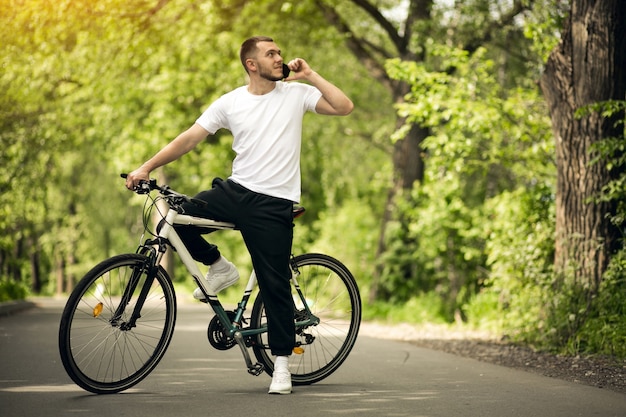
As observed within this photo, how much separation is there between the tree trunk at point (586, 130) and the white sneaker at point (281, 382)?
13.4ft

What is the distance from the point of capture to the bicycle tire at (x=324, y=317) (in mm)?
6148

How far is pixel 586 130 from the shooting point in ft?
29.7

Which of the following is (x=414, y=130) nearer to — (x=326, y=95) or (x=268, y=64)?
(x=326, y=95)

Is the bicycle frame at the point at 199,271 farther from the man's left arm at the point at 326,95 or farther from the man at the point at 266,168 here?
the man's left arm at the point at 326,95

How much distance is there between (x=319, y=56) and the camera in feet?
71.7

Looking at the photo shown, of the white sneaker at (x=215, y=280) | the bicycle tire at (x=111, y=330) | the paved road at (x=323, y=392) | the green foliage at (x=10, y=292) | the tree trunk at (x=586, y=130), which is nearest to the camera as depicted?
the paved road at (x=323, y=392)

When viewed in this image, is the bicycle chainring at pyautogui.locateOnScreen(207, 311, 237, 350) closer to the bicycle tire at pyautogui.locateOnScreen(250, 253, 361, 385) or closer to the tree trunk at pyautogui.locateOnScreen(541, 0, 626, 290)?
the bicycle tire at pyautogui.locateOnScreen(250, 253, 361, 385)

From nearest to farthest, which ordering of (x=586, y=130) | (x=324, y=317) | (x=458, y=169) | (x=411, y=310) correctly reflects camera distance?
(x=324, y=317), (x=586, y=130), (x=458, y=169), (x=411, y=310)

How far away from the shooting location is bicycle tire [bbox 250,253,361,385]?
615 centimetres

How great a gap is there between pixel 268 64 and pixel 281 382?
1977 millimetres

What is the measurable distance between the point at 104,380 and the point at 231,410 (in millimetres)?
940

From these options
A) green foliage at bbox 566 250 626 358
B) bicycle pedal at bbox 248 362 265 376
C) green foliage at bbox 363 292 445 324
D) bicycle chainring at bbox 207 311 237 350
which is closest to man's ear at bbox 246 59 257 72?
bicycle chainring at bbox 207 311 237 350

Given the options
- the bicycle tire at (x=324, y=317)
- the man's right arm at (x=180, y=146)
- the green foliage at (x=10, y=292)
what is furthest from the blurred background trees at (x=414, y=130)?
the man's right arm at (x=180, y=146)

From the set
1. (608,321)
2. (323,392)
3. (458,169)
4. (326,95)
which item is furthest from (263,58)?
(458,169)
